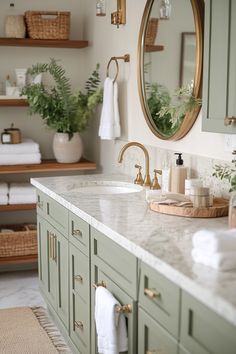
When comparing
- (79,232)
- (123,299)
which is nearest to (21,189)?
(79,232)

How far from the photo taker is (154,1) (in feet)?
9.39

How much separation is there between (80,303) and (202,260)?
1.13 m

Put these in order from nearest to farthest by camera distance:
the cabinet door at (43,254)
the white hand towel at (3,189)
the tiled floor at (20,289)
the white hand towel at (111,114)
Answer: the cabinet door at (43,254), the white hand towel at (111,114), the tiled floor at (20,289), the white hand towel at (3,189)

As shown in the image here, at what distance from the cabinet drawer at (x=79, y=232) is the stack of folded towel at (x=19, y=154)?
1.43 m

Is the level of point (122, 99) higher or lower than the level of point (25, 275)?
higher

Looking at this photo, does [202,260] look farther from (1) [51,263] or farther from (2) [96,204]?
(1) [51,263]

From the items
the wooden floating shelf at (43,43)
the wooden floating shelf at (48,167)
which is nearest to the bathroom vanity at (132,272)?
the wooden floating shelf at (48,167)

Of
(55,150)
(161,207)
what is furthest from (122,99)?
(161,207)

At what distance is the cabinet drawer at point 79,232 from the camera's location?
2.29m

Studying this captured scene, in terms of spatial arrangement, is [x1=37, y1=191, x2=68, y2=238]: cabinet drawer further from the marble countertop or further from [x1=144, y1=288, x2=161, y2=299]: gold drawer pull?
[x1=144, y1=288, x2=161, y2=299]: gold drawer pull

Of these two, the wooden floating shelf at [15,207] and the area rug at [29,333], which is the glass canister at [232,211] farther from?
the wooden floating shelf at [15,207]

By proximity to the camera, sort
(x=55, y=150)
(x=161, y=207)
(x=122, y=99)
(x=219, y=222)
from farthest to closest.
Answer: (x=55, y=150)
(x=122, y=99)
(x=161, y=207)
(x=219, y=222)

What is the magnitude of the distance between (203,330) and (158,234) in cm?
51

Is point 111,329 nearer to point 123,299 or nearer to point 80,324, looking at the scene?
point 123,299
